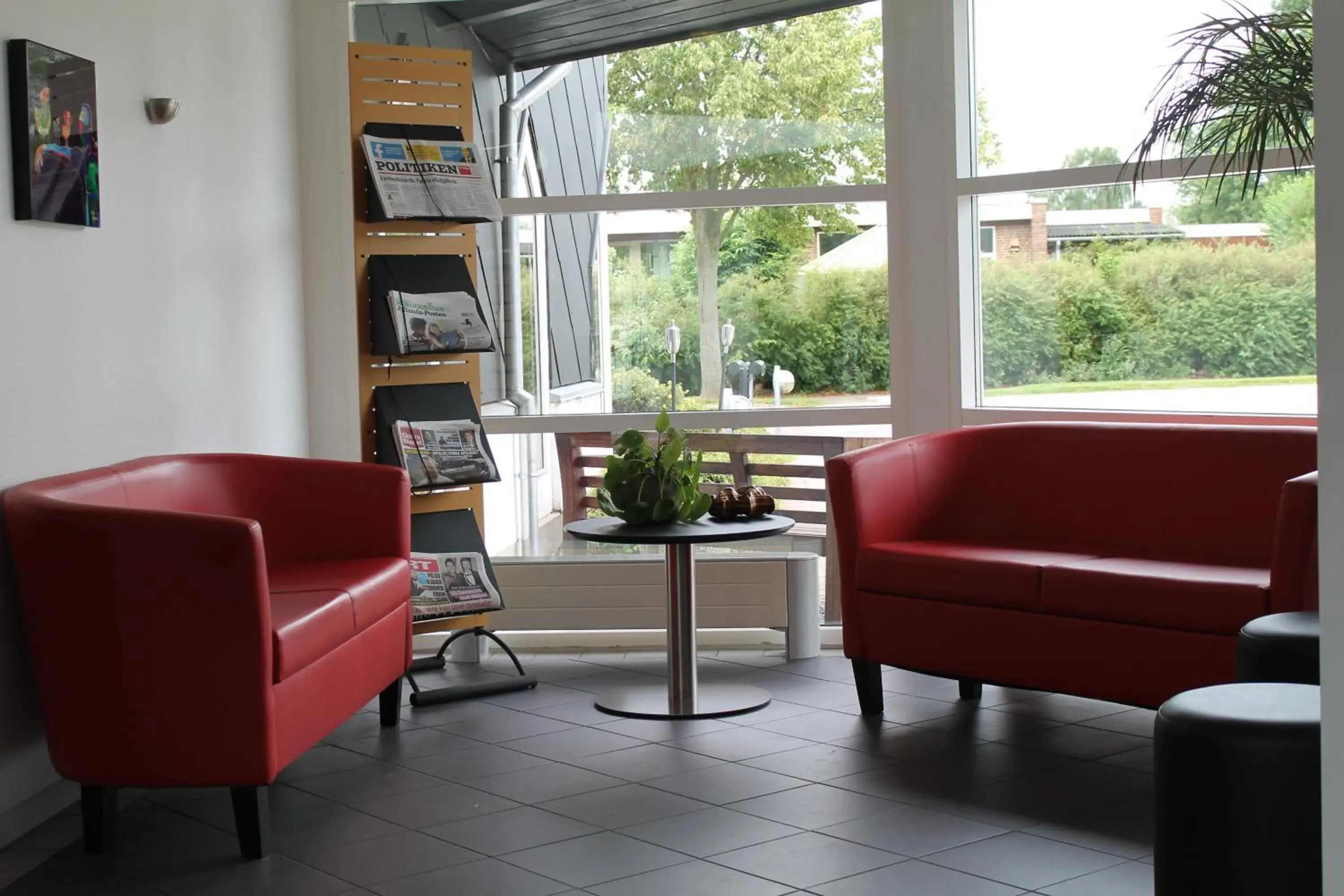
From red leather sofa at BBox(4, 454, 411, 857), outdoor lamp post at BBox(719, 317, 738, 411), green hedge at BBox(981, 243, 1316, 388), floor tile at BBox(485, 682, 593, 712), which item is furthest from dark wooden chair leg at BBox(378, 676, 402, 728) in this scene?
green hedge at BBox(981, 243, 1316, 388)

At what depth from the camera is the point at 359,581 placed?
402 cm

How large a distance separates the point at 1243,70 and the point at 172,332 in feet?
10.2

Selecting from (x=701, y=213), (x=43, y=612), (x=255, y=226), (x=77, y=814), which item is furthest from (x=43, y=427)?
(x=701, y=213)

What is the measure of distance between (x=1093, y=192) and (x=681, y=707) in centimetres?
237

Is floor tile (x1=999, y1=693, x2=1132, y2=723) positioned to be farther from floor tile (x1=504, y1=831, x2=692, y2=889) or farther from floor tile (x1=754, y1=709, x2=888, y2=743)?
floor tile (x1=504, y1=831, x2=692, y2=889)

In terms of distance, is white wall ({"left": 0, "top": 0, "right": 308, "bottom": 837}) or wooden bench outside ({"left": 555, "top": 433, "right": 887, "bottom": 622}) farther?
wooden bench outside ({"left": 555, "top": 433, "right": 887, "bottom": 622})

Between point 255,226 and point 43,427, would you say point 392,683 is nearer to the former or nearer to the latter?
point 43,427

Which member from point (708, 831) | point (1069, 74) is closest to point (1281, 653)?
point (708, 831)

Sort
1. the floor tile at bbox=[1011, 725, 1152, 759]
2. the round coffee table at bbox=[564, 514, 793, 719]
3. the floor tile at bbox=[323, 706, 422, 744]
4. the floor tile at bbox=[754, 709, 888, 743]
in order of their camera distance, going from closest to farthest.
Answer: the floor tile at bbox=[1011, 725, 1152, 759] → the floor tile at bbox=[754, 709, 888, 743] → the floor tile at bbox=[323, 706, 422, 744] → the round coffee table at bbox=[564, 514, 793, 719]

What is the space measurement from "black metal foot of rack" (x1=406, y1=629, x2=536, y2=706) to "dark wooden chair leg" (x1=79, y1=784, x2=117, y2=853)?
1319mm

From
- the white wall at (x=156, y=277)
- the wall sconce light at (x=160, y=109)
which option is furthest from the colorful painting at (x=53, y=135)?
the wall sconce light at (x=160, y=109)

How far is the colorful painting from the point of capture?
11.7 ft

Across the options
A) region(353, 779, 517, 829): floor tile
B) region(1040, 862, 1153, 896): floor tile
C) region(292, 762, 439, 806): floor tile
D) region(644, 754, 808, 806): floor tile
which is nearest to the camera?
region(1040, 862, 1153, 896): floor tile

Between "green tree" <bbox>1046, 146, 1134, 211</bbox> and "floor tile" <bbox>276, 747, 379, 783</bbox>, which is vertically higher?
"green tree" <bbox>1046, 146, 1134, 211</bbox>
